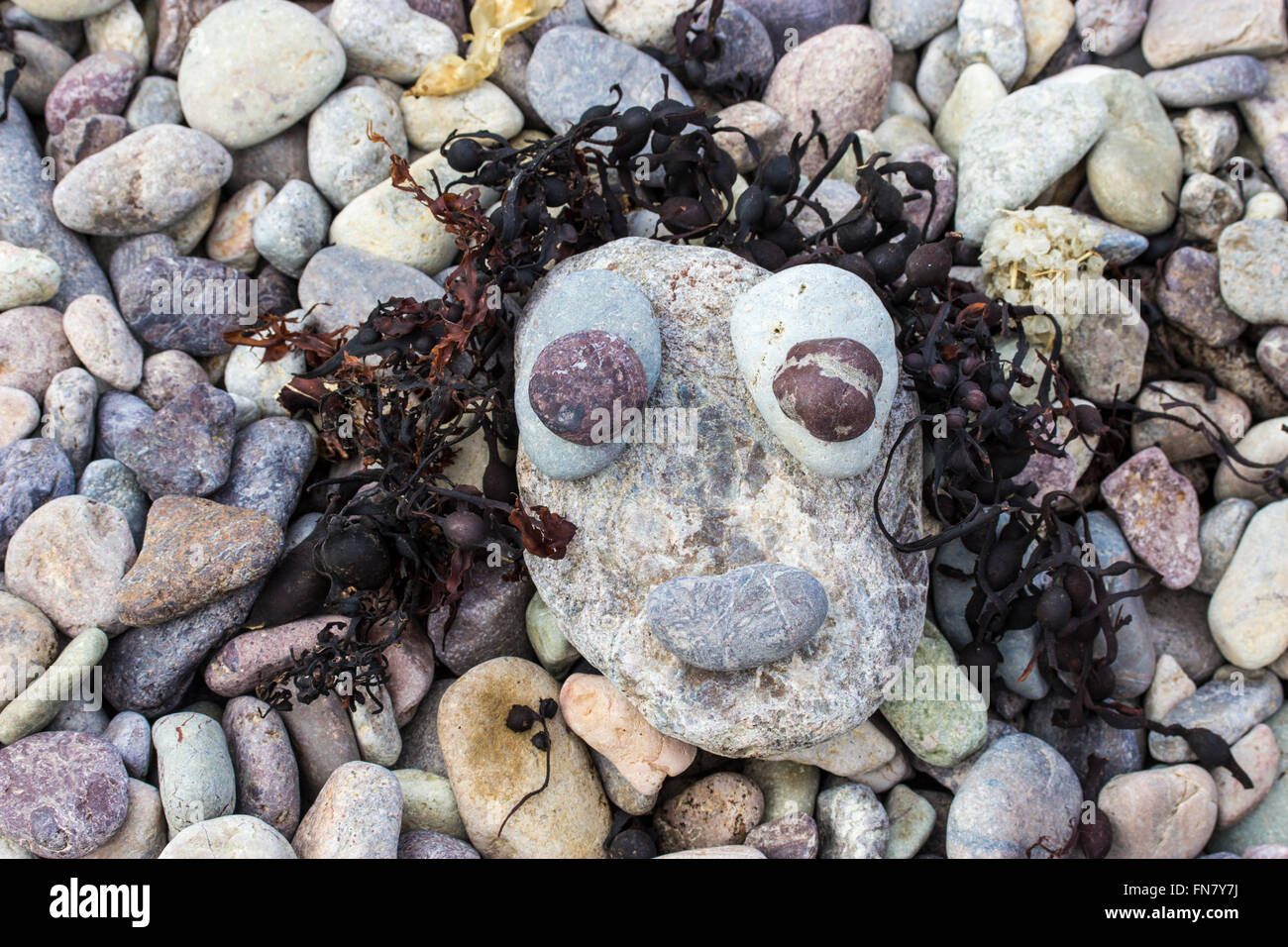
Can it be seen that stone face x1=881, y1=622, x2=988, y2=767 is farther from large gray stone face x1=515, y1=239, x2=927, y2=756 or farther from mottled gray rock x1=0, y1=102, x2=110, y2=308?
mottled gray rock x1=0, y1=102, x2=110, y2=308

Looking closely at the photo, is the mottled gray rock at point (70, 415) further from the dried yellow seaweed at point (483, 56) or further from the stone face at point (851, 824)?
the stone face at point (851, 824)

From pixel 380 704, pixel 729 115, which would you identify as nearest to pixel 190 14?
pixel 729 115

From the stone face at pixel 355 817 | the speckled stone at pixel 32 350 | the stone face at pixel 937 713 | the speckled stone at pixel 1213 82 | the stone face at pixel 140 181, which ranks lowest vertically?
the stone face at pixel 355 817

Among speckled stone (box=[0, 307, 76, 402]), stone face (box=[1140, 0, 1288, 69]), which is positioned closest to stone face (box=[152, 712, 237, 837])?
speckled stone (box=[0, 307, 76, 402])

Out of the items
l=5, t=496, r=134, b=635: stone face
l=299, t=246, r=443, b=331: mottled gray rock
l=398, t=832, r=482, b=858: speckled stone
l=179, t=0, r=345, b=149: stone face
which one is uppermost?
l=179, t=0, r=345, b=149: stone face

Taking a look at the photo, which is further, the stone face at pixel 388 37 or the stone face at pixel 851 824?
the stone face at pixel 388 37

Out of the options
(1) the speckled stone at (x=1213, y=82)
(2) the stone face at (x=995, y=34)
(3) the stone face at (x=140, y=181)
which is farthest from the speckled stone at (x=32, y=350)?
(1) the speckled stone at (x=1213, y=82)
